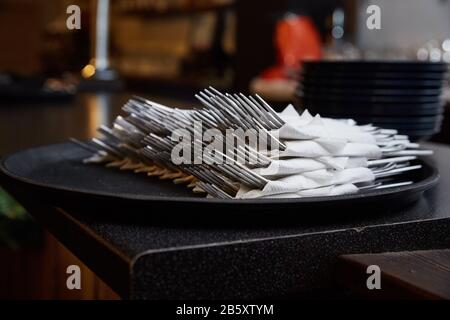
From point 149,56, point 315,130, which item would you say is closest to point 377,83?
point 315,130

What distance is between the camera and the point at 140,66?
693cm

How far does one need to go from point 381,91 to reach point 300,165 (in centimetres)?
58

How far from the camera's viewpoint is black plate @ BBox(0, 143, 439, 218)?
2.04ft

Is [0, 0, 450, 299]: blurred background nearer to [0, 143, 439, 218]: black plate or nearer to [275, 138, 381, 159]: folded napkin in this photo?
[0, 143, 439, 218]: black plate

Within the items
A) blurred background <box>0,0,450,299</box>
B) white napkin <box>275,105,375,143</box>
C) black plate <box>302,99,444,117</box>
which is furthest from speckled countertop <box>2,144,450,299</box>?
black plate <box>302,99,444,117</box>

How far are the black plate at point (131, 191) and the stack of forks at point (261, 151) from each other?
0.04 metres

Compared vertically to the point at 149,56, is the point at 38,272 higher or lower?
lower

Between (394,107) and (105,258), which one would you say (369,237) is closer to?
(105,258)

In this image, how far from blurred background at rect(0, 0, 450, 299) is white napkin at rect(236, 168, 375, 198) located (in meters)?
0.30

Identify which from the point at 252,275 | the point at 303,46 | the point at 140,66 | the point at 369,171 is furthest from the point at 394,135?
the point at 140,66

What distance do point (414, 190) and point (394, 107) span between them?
561 mm

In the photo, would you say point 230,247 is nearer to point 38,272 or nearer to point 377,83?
point 377,83

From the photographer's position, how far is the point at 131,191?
804 mm

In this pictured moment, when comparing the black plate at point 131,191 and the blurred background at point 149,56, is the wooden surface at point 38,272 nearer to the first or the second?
the blurred background at point 149,56
